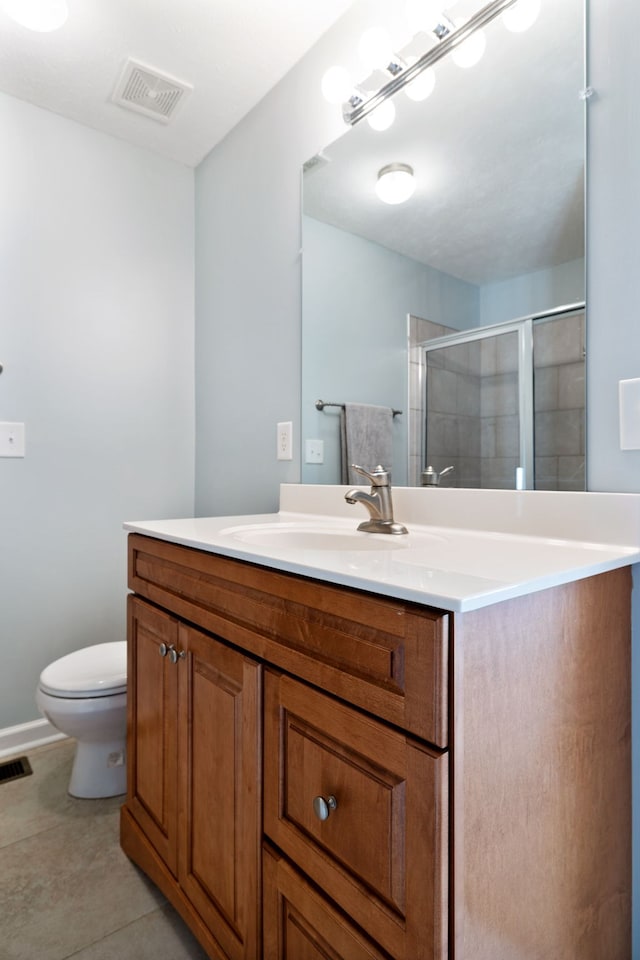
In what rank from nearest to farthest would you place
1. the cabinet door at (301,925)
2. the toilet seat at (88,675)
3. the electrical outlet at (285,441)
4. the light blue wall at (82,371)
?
the cabinet door at (301,925), the toilet seat at (88,675), the electrical outlet at (285,441), the light blue wall at (82,371)

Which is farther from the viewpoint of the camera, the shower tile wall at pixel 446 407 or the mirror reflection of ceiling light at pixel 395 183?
the mirror reflection of ceiling light at pixel 395 183

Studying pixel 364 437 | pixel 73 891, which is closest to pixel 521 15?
pixel 364 437

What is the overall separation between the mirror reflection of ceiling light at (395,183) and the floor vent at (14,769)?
2131 millimetres

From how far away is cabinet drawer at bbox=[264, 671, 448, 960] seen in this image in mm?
545

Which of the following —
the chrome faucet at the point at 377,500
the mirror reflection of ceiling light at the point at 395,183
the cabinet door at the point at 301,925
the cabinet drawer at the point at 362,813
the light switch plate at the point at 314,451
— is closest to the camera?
the cabinet drawer at the point at 362,813

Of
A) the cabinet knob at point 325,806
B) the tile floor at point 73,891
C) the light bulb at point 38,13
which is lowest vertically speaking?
the tile floor at point 73,891

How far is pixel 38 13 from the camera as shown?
1.49 m

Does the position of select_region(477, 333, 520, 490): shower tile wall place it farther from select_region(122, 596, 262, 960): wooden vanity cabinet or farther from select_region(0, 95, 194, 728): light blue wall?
select_region(0, 95, 194, 728): light blue wall

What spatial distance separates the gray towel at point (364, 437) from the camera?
140 cm

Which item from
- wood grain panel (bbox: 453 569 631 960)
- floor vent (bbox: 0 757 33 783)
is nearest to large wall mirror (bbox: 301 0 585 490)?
wood grain panel (bbox: 453 569 631 960)

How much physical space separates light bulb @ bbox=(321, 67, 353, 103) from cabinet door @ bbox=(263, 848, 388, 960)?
1.87 m

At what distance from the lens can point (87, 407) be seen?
2023 mm

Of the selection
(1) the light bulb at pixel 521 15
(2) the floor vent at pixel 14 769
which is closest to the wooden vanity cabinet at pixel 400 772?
(2) the floor vent at pixel 14 769

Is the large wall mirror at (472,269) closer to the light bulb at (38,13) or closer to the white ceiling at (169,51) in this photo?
the white ceiling at (169,51)
